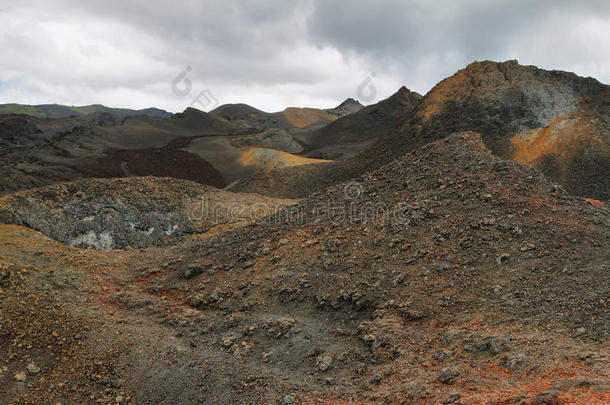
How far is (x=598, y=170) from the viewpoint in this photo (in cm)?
2152

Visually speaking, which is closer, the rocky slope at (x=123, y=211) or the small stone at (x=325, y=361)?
the small stone at (x=325, y=361)

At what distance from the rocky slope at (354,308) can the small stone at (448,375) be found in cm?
2

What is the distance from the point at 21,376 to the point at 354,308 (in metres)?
6.23

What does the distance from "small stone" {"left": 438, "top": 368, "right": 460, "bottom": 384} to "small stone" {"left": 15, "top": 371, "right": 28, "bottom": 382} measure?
6.95 meters

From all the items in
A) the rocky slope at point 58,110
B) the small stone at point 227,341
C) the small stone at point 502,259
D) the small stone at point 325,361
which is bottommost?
the small stone at point 227,341

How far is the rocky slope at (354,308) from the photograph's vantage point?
5.64 meters

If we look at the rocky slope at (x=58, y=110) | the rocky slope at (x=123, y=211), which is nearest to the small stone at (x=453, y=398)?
the rocky slope at (x=123, y=211)

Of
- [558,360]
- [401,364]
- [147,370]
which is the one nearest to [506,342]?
[558,360]

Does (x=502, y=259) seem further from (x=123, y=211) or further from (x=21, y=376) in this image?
(x=123, y=211)

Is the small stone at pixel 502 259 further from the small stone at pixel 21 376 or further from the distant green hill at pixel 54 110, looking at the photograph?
the distant green hill at pixel 54 110

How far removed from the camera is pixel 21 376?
668 centimetres

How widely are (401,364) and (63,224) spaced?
605 inches

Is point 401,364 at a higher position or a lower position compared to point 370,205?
lower

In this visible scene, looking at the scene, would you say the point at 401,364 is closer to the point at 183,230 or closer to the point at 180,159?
the point at 183,230
